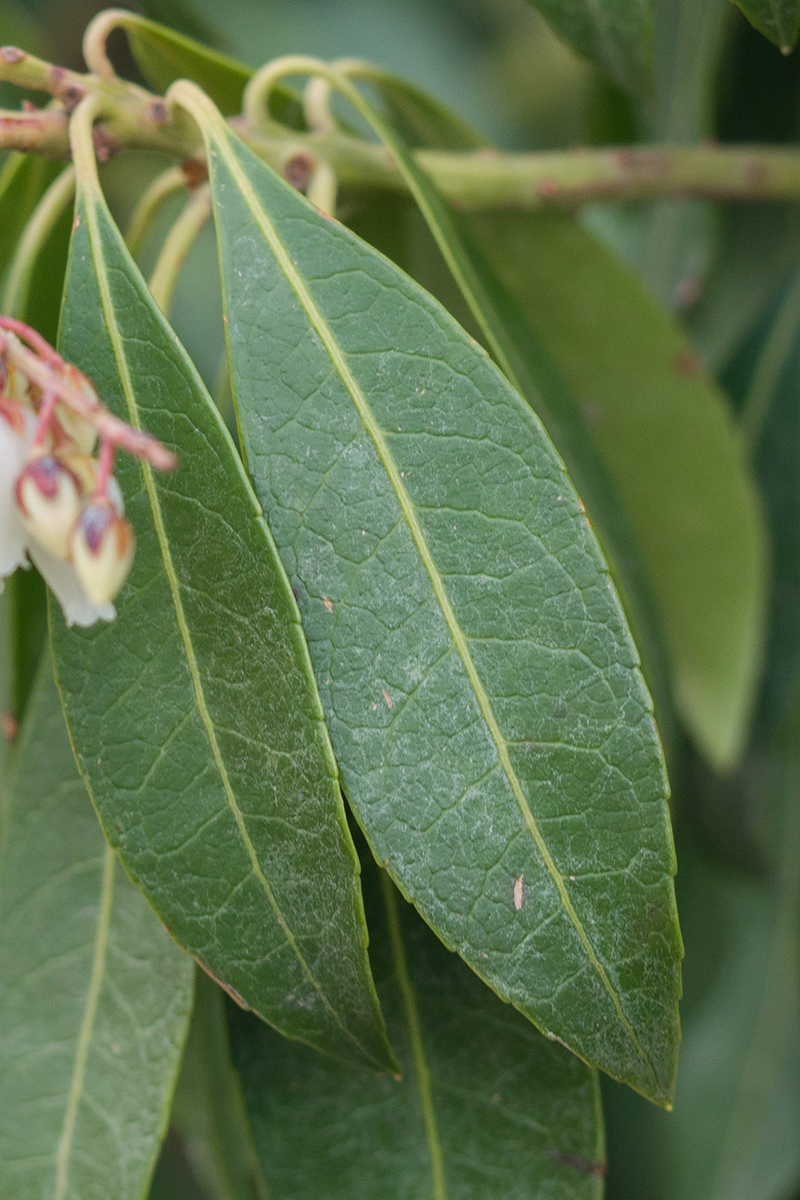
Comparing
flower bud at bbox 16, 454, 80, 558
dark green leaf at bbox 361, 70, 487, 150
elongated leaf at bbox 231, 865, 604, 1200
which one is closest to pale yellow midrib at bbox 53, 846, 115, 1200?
elongated leaf at bbox 231, 865, 604, 1200

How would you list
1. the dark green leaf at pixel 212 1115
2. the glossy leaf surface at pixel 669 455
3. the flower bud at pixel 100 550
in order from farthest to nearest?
the glossy leaf surface at pixel 669 455
the dark green leaf at pixel 212 1115
the flower bud at pixel 100 550

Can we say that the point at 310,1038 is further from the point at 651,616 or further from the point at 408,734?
the point at 651,616

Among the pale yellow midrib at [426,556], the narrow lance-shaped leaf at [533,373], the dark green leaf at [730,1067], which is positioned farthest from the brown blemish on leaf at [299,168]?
the dark green leaf at [730,1067]

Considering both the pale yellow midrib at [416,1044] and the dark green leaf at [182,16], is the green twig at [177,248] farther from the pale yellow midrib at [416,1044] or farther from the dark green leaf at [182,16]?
the dark green leaf at [182,16]

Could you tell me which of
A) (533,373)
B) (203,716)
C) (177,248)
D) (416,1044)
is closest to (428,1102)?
(416,1044)

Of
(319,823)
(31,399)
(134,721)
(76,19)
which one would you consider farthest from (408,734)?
(76,19)
